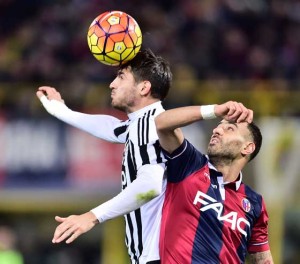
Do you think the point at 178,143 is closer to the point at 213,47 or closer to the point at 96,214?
the point at 96,214

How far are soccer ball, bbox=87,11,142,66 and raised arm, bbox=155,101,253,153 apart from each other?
0.85m

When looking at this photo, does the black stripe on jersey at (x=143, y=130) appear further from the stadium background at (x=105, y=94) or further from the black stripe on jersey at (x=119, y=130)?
the stadium background at (x=105, y=94)

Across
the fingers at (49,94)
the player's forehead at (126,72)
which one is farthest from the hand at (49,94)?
the player's forehead at (126,72)

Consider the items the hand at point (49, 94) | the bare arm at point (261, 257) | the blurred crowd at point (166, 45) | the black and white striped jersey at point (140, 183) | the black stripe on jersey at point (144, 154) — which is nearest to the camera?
the black and white striped jersey at point (140, 183)

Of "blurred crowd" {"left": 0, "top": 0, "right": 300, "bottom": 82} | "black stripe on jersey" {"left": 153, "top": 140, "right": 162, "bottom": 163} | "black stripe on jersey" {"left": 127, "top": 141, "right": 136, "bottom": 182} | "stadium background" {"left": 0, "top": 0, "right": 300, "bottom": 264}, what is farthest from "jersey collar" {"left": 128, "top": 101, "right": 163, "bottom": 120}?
"blurred crowd" {"left": 0, "top": 0, "right": 300, "bottom": 82}

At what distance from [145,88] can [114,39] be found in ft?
1.45

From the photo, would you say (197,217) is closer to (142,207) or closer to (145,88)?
(142,207)

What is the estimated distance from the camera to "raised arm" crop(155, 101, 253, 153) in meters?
6.21

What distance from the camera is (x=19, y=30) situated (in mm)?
16656

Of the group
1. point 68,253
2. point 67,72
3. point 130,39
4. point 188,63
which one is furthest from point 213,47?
point 130,39

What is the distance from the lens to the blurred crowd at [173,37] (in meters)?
15.8

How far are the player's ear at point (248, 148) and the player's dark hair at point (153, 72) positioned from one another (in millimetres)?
703

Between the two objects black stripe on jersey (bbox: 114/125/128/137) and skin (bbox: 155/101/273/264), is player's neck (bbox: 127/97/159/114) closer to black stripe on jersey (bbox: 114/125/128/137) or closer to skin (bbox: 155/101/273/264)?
black stripe on jersey (bbox: 114/125/128/137)

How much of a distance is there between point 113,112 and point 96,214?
26.0 ft
